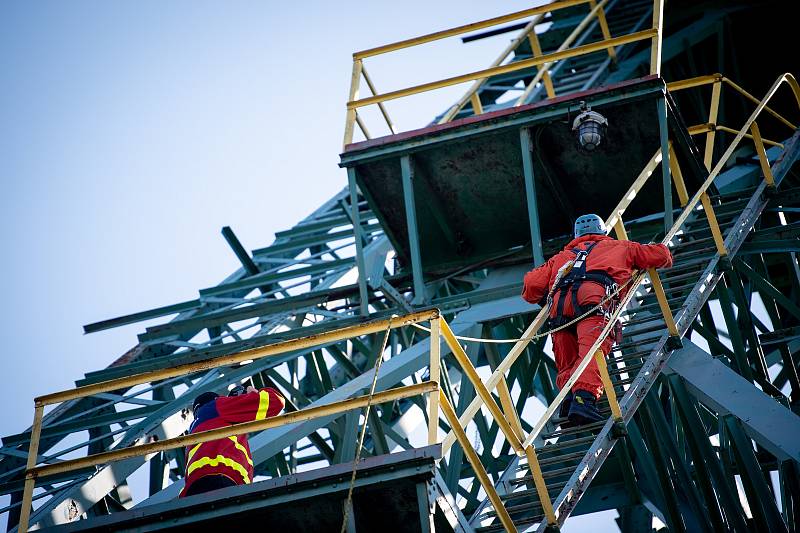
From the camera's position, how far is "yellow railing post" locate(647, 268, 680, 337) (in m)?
9.99

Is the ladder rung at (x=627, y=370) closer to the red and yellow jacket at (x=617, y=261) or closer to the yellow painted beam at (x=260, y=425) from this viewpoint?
the red and yellow jacket at (x=617, y=261)

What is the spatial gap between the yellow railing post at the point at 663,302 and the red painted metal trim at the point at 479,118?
2748 mm

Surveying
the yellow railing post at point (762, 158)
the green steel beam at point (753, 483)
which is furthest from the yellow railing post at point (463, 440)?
the yellow railing post at point (762, 158)

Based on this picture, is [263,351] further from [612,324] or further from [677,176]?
[677,176]

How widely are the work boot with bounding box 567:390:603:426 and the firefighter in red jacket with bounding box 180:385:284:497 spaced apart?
209 centimetres

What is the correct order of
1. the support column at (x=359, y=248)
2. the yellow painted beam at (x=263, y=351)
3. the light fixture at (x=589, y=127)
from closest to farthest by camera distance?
the yellow painted beam at (x=263, y=351)
the light fixture at (x=589, y=127)
the support column at (x=359, y=248)

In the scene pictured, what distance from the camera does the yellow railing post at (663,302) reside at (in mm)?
9992

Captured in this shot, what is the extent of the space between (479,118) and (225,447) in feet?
15.1

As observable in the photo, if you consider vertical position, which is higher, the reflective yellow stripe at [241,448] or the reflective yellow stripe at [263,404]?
the reflective yellow stripe at [263,404]

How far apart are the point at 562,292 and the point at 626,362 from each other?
0.89 metres

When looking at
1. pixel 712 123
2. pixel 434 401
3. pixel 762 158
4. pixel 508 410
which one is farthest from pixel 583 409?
pixel 712 123

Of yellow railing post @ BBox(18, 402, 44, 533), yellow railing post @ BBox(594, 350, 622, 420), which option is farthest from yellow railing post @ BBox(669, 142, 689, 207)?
yellow railing post @ BBox(18, 402, 44, 533)

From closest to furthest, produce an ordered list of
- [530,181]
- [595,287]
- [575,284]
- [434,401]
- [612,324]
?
[434,401] → [612,324] → [595,287] → [575,284] → [530,181]

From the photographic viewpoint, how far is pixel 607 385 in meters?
8.84
